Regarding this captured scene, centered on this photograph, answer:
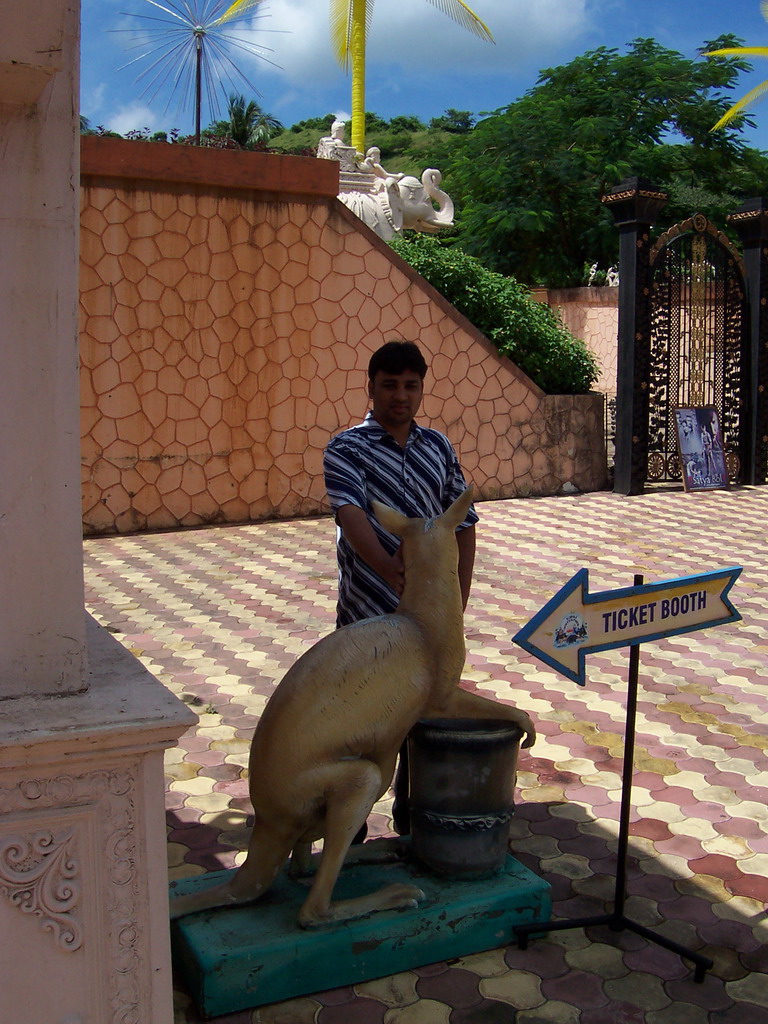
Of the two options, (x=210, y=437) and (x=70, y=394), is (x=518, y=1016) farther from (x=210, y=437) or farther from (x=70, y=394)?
(x=210, y=437)

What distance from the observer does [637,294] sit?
10.3 m

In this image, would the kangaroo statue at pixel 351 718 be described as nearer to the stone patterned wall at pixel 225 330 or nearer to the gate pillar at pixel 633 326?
the stone patterned wall at pixel 225 330

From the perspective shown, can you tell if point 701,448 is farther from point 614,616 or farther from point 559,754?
point 614,616

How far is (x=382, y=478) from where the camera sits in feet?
9.65

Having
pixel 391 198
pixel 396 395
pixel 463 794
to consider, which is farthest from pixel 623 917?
pixel 391 198

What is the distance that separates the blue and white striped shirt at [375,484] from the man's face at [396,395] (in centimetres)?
5

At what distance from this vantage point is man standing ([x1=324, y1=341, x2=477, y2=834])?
9.35 ft

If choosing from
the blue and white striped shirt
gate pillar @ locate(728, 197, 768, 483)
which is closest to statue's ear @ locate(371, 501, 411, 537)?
the blue and white striped shirt

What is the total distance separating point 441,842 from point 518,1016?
1.57 ft

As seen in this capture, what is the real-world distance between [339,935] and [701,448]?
943 cm

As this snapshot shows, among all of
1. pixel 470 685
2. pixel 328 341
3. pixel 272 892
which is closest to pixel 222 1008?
pixel 272 892

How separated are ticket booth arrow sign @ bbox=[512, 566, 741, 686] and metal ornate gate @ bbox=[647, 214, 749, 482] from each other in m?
8.15

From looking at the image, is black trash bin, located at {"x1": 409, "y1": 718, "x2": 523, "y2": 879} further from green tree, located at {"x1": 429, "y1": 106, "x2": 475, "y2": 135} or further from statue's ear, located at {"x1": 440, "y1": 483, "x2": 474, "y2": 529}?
green tree, located at {"x1": 429, "y1": 106, "x2": 475, "y2": 135}

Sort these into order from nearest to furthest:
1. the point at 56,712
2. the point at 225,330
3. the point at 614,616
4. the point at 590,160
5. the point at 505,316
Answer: the point at 56,712
the point at 614,616
the point at 225,330
the point at 505,316
the point at 590,160
